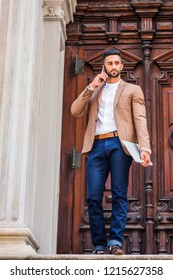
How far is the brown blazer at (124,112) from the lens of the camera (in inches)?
253

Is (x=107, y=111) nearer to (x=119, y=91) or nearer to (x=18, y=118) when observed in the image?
(x=119, y=91)

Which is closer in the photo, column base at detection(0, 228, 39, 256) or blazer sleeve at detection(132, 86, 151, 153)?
column base at detection(0, 228, 39, 256)

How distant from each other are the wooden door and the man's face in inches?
52.3

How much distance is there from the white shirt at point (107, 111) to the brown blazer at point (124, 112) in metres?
0.04

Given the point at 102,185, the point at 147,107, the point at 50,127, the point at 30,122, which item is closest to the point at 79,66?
the point at 147,107

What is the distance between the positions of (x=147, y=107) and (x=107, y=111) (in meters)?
1.34

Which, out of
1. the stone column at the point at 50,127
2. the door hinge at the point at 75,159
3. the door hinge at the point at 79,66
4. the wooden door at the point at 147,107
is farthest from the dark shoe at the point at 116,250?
the door hinge at the point at 79,66

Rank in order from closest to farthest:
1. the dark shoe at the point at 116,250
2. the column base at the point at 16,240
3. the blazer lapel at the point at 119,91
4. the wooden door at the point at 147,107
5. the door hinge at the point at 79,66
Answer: the dark shoe at the point at 116,250
the column base at the point at 16,240
the blazer lapel at the point at 119,91
the wooden door at the point at 147,107
the door hinge at the point at 79,66

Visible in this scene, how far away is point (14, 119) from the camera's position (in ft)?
22.0

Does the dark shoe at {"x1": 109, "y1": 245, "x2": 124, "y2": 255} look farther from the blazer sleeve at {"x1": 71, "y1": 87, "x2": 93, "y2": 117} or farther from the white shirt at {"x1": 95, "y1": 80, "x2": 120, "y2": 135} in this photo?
the blazer sleeve at {"x1": 71, "y1": 87, "x2": 93, "y2": 117}

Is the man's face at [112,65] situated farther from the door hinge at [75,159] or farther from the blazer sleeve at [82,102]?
the door hinge at [75,159]

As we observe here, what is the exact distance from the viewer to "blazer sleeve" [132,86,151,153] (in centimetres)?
632

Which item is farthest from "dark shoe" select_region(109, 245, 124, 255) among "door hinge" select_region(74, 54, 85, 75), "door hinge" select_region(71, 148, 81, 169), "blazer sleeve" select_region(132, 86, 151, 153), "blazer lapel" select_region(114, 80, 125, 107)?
"door hinge" select_region(74, 54, 85, 75)
